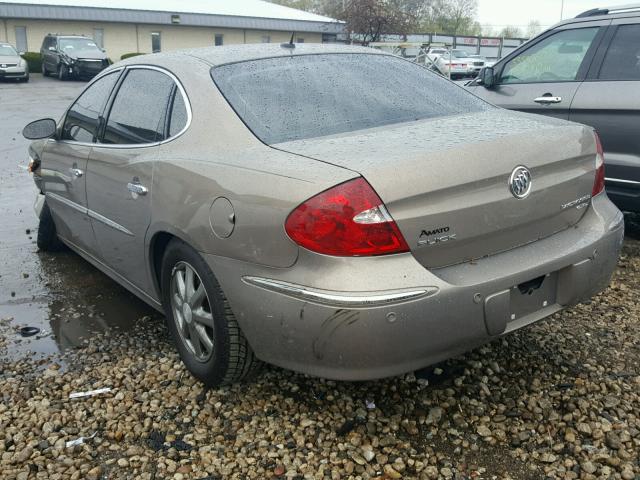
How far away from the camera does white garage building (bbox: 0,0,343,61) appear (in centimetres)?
3653

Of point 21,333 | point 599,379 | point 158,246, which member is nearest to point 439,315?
point 599,379

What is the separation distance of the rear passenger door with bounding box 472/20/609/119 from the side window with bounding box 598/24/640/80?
0.15m

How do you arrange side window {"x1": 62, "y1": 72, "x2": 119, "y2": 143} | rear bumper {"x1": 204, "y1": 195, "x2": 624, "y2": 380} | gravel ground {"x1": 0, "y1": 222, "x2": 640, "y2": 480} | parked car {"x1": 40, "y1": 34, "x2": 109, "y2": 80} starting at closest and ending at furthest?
rear bumper {"x1": 204, "y1": 195, "x2": 624, "y2": 380} < gravel ground {"x1": 0, "y1": 222, "x2": 640, "y2": 480} < side window {"x1": 62, "y1": 72, "x2": 119, "y2": 143} < parked car {"x1": 40, "y1": 34, "x2": 109, "y2": 80}

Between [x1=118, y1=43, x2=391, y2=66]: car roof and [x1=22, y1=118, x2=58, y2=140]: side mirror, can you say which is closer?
[x1=118, y1=43, x2=391, y2=66]: car roof

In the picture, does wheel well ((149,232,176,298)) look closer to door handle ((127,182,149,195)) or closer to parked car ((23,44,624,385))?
parked car ((23,44,624,385))

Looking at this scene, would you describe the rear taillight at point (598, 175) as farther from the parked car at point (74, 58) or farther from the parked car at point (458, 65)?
the parked car at point (74, 58)

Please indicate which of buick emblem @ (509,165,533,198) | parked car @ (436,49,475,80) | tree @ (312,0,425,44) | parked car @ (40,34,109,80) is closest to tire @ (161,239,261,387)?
buick emblem @ (509,165,533,198)

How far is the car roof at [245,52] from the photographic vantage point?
3480 mm

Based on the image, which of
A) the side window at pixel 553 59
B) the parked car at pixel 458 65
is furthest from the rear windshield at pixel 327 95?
the parked car at pixel 458 65

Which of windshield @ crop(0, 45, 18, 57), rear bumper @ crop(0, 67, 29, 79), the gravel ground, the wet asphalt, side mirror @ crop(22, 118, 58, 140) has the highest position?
side mirror @ crop(22, 118, 58, 140)

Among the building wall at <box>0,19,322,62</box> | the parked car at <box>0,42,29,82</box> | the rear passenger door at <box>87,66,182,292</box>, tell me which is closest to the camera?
the rear passenger door at <box>87,66,182,292</box>

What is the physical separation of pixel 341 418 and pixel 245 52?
196 centimetres

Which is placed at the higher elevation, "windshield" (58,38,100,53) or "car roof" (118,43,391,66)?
"car roof" (118,43,391,66)

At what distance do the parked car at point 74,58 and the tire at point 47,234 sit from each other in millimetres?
26032
